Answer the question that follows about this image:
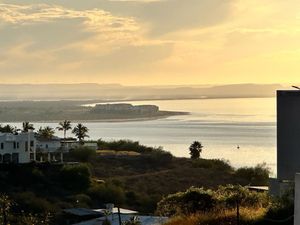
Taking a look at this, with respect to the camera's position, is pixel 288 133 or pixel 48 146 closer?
pixel 288 133

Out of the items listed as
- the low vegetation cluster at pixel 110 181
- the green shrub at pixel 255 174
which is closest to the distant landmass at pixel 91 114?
the low vegetation cluster at pixel 110 181

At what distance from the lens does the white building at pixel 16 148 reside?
38938 mm

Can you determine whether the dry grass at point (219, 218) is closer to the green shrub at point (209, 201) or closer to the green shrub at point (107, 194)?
the green shrub at point (209, 201)

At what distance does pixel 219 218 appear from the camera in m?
10.6

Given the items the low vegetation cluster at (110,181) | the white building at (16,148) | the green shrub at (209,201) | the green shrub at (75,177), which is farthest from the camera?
the white building at (16,148)

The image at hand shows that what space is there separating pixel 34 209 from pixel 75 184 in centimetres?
668

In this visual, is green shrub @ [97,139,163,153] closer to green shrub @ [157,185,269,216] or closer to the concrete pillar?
green shrub @ [157,185,269,216]

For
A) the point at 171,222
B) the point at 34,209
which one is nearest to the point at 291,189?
the point at 171,222

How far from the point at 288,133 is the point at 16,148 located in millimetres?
28327

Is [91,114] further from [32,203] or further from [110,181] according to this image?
[32,203]

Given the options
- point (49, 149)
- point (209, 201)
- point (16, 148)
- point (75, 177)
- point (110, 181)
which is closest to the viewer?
point (209, 201)

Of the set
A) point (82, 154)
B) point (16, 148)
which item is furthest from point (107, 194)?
point (82, 154)

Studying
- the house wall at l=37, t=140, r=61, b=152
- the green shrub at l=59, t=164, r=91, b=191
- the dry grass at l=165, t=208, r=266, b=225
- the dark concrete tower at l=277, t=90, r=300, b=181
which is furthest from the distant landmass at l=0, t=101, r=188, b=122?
the dry grass at l=165, t=208, r=266, b=225

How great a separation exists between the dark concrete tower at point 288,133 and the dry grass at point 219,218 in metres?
2.25
